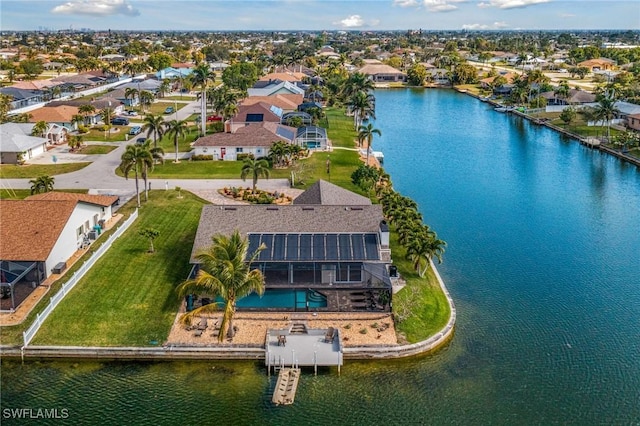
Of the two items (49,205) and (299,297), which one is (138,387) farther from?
(49,205)

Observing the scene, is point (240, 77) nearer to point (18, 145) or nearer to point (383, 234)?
point (18, 145)

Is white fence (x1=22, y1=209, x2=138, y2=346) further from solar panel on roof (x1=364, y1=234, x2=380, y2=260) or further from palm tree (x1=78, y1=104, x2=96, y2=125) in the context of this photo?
palm tree (x1=78, y1=104, x2=96, y2=125)

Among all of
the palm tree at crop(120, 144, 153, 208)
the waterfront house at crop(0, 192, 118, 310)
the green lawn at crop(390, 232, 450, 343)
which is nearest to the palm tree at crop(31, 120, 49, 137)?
the palm tree at crop(120, 144, 153, 208)

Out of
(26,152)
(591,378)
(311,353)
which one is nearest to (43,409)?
(311,353)

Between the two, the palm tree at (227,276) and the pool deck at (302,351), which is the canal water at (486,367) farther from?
the palm tree at (227,276)

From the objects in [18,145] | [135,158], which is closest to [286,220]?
[135,158]

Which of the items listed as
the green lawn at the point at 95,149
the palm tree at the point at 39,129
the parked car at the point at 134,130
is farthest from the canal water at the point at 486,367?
the palm tree at the point at 39,129
